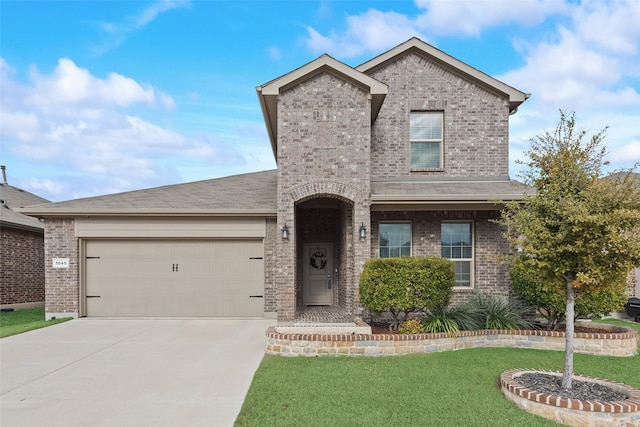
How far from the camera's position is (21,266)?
15.4m

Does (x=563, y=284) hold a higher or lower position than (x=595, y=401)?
higher

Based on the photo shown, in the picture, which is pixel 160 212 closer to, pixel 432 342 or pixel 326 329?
pixel 326 329

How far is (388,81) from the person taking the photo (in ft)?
41.6

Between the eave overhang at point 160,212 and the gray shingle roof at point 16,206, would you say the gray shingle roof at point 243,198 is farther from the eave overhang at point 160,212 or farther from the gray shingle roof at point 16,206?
the gray shingle roof at point 16,206

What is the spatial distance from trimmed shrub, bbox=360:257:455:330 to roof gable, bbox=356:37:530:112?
6.21 metres

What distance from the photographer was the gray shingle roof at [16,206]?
15070 millimetres

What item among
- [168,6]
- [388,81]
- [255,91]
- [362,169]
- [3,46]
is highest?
[168,6]

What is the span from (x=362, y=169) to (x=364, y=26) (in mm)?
5027

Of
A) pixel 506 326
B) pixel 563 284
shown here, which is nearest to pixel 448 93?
pixel 506 326

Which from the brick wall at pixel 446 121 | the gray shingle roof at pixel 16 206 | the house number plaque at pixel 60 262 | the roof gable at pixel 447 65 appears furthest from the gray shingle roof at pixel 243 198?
the roof gable at pixel 447 65

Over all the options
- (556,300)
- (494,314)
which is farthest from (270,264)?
(556,300)

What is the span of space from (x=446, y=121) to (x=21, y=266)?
587 inches

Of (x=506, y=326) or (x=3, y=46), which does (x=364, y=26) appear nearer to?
(x=506, y=326)

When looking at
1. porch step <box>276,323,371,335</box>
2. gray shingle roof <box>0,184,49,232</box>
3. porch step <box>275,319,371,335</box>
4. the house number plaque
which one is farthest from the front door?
gray shingle roof <box>0,184,49,232</box>
